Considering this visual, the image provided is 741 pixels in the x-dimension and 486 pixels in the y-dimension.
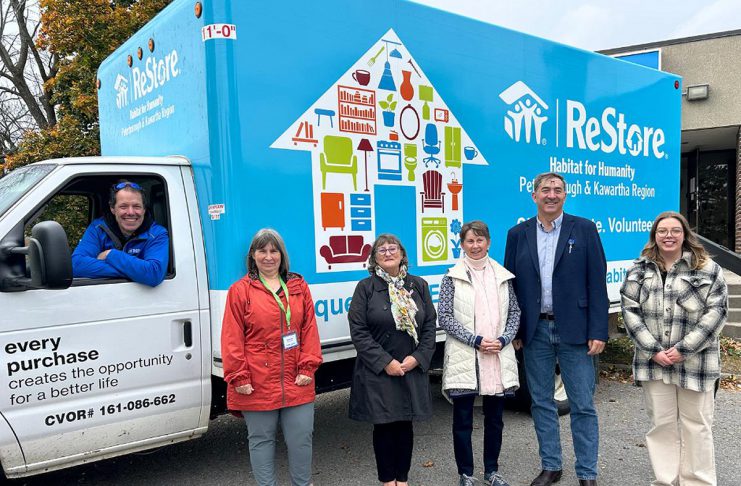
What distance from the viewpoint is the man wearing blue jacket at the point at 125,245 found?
315 centimetres

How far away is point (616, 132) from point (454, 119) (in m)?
2.13

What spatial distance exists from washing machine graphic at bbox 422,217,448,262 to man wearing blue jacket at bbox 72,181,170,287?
169 cm

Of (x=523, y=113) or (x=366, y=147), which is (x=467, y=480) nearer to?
(x=366, y=147)

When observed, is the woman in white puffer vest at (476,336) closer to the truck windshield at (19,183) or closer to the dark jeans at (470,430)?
the dark jeans at (470,430)

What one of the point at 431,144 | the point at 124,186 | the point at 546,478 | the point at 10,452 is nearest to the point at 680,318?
the point at 546,478

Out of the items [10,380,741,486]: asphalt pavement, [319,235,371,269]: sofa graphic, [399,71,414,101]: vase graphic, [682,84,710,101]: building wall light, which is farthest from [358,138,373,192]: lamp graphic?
[682,84,710,101]: building wall light

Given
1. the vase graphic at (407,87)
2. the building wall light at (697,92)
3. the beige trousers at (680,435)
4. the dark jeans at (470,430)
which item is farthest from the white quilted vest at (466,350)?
the building wall light at (697,92)

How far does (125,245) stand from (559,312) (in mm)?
2565

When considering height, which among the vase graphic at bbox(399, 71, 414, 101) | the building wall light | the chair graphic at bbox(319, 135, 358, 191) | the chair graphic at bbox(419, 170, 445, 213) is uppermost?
the building wall light

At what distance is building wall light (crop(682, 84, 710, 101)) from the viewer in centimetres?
1173

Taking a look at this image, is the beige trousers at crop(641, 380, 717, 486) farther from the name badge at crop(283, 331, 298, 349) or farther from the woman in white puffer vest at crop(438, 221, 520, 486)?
the name badge at crop(283, 331, 298, 349)

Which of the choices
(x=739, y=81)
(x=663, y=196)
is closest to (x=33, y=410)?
(x=663, y=196)

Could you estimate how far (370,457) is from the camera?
4.45 m

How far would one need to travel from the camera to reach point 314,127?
3.56m
